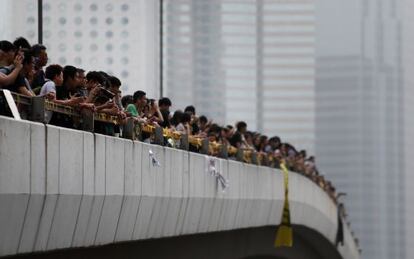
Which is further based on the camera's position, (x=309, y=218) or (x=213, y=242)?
(x=309, y=218)

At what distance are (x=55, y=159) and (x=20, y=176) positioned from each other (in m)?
1.15

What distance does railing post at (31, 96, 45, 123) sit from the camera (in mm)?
14695

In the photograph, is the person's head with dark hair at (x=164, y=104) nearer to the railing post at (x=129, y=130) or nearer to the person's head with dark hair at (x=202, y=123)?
the person's head with dark hair at (x=202, y=123)

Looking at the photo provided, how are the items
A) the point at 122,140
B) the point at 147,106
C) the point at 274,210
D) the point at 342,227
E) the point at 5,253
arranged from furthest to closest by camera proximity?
the point at 342,227
the point at 274,210
the point at 147,106
the point at 122,140
the point at 5,253

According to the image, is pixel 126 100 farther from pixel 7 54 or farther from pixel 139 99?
pixel 7 54

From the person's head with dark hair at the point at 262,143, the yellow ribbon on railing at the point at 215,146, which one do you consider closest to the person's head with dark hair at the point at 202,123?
the yellow ribbon on railing at the point at 215,146

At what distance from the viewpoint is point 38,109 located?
14.7 metres

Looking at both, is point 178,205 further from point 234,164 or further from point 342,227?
point 342,227

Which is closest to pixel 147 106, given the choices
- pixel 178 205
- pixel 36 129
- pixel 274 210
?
pixel 178 205

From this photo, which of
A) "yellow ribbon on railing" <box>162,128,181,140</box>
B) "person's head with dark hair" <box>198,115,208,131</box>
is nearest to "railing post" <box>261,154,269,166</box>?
"person's head with dark hair" <box>198,115,208,131</box>

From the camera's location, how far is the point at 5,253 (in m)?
13.5

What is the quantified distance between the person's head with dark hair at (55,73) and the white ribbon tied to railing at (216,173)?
843cm

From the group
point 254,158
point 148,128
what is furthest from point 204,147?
A: point 254,158

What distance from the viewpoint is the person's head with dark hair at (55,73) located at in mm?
16516
